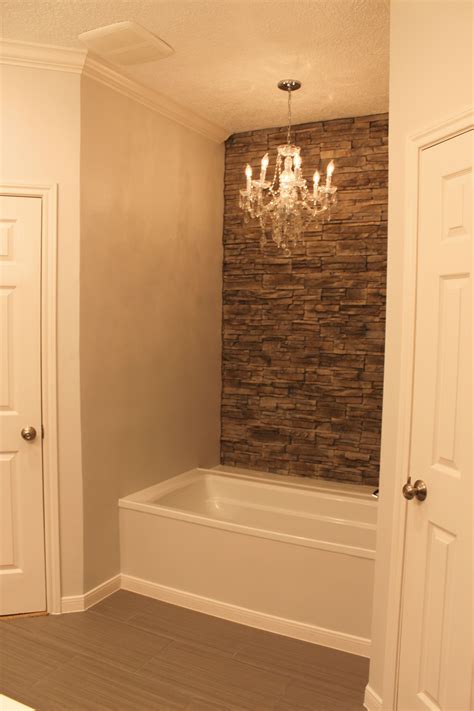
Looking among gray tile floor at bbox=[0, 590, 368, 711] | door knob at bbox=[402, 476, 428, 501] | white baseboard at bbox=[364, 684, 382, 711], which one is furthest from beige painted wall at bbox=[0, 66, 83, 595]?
door knob at bbox=[402, 476, 428, 501]

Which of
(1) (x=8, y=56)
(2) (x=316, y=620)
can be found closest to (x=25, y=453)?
(2) (x=316, y=620)

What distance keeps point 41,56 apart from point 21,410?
1.73 metres

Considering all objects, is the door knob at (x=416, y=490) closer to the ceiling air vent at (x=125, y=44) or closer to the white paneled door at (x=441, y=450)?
the white paneled door at (x=441, y=450)

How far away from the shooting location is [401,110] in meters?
2.10

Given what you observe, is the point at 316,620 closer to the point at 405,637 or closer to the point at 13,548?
the point at 405,637

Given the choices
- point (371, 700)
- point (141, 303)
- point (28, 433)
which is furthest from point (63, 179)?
point (371, 700)

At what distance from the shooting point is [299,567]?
2838 mm

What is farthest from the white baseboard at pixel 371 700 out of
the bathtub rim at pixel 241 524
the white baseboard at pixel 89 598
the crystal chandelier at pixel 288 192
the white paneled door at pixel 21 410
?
the crystal chandelier at pixel 288 192

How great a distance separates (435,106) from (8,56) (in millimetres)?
2038

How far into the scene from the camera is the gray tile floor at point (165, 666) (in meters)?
2.38

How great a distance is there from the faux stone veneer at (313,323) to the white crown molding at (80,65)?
94cm

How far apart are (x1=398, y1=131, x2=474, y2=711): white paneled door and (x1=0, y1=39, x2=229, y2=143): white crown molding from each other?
1827 millimetres

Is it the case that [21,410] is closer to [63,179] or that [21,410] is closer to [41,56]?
[63,179]

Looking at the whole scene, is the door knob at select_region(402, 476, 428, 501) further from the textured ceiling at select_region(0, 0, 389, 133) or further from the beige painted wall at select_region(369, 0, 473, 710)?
the textured ceiling at select_region(0, 0, 389, 133)
